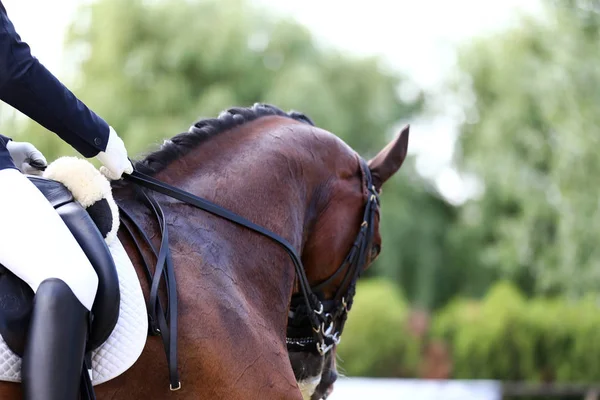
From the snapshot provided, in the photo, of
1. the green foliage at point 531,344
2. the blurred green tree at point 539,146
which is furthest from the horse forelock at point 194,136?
the green foliage at point 531,344

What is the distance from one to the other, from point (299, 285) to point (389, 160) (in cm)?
95

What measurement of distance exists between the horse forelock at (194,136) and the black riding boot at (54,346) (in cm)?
96

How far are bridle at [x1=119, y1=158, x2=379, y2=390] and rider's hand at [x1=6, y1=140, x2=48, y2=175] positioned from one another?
34cm

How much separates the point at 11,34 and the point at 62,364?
3.70ft

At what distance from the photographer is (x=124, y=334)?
9.07ft

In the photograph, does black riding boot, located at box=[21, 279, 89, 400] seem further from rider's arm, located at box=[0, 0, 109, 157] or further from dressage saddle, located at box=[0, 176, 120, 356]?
rider's arm, located at box=[0, 0, 109, 157]

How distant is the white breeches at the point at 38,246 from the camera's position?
2584 mm

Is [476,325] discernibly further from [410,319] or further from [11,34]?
[11,34]

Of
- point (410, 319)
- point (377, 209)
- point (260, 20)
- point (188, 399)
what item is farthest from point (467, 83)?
point (188, 399)

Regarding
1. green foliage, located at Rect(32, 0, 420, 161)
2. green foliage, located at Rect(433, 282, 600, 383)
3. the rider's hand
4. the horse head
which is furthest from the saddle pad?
green foliage, located at Rect(32, 0, 420, 161)

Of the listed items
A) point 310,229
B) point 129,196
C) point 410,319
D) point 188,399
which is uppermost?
point 129,196

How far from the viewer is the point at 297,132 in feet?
13.2

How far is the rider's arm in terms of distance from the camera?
109 inches

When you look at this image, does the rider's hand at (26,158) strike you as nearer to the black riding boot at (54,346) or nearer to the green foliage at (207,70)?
the black riding boot at (54,346)
